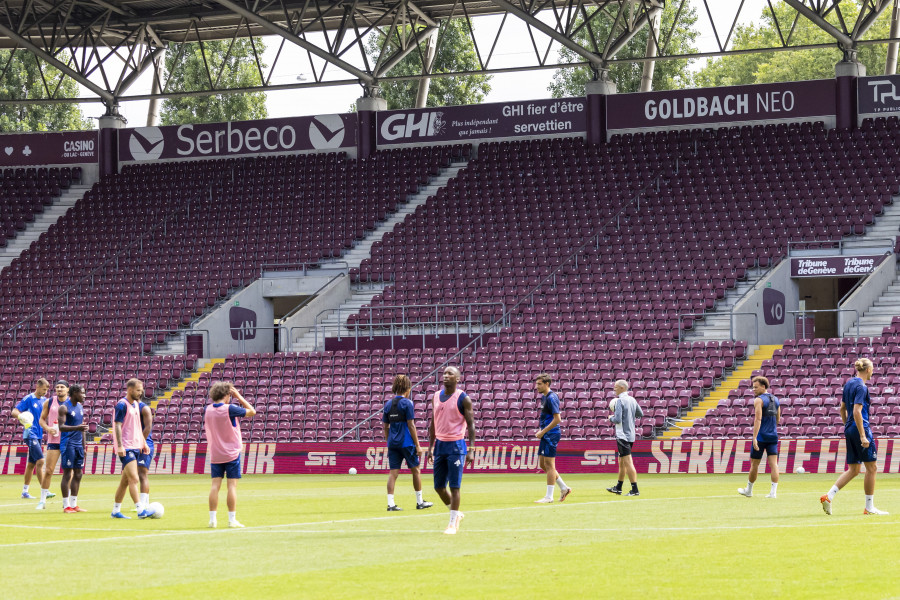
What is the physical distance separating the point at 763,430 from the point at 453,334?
17433 mm

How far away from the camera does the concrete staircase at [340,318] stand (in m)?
38.7

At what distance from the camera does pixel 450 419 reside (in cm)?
1516

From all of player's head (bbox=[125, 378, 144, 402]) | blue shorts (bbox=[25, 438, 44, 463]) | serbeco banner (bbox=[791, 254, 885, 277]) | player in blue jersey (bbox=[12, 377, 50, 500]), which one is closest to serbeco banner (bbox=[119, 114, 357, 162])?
serbeco banner (bbox=[791, 254, 885, 277])

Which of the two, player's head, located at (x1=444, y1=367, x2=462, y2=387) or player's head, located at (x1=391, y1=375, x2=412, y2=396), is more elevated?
player's head, located at (x1=444, y1=367, x2=462, y2=387)

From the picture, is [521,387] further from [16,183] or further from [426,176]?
[16,183]

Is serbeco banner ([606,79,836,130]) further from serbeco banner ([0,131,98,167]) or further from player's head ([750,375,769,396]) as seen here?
player's head ([750,375,769,396])

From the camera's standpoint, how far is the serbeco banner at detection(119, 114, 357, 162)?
4800 cm

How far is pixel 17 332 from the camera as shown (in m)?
41.8

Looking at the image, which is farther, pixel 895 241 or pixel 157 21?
pixel 157 21

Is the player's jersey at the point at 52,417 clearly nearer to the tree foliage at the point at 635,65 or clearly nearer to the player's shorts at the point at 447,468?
the player's shorts at the point at 447,468

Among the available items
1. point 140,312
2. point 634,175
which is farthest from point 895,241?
point 140,312

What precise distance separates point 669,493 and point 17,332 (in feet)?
89.3

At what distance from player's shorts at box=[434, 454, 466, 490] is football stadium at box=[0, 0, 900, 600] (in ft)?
0.17

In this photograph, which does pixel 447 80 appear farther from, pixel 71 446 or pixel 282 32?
pixel 71 446
